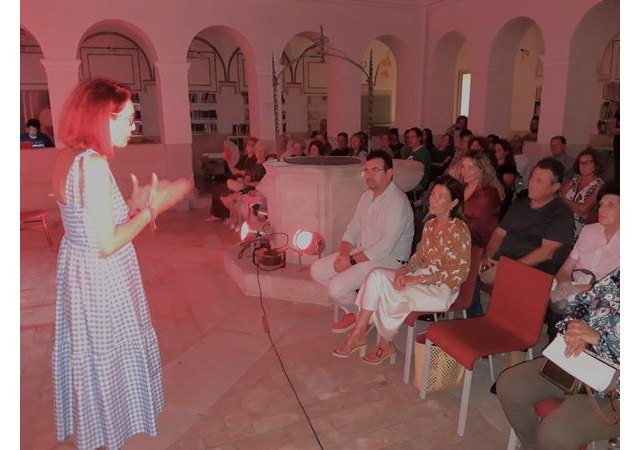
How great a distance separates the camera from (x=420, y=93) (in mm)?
11750

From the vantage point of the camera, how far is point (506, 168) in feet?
20.9

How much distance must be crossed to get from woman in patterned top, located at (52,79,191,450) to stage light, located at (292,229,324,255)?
225 cm

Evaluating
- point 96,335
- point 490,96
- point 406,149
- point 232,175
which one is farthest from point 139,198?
point 490,96

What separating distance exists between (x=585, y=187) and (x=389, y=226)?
2.67 meters

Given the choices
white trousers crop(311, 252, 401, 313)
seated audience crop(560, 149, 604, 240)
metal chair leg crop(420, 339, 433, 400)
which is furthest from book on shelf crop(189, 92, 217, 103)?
metal chair leg crop(420, 339, 433, 400)

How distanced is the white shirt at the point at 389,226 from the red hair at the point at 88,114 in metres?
2.27

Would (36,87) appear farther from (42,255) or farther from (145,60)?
(42,255)

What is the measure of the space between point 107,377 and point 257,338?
5.99 ft

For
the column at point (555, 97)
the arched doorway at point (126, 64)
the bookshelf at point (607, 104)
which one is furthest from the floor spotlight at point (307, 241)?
the bookshelf at point (607, 104)

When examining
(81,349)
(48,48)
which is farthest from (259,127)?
(81,349)

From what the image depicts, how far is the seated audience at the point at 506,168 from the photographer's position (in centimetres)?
608

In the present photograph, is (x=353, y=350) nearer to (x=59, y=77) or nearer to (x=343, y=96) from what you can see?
(x=59, y=77)

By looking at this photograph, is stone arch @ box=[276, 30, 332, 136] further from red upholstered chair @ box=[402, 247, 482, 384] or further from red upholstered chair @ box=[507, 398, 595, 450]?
red upholstered chair @ box=[507, 398, 595, 450]

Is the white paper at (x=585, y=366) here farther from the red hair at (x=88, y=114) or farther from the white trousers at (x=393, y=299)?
the red hair at (x=88, y=114)
